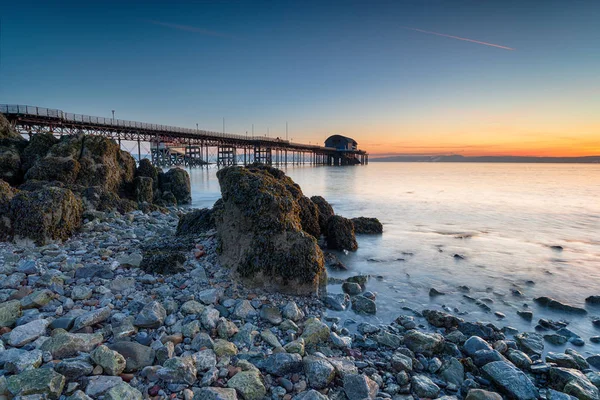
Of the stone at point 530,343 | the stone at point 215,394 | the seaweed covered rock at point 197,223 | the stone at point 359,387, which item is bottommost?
the stone at point 530,343

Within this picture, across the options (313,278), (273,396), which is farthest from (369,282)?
(273,396)

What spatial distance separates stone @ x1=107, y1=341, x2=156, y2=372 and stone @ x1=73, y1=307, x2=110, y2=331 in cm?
59

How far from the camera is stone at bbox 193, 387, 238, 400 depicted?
2740 millimetres

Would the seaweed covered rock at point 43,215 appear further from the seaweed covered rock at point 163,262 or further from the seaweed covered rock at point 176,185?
the seaweed covered rock at point 176,185

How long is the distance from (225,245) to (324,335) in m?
2.90

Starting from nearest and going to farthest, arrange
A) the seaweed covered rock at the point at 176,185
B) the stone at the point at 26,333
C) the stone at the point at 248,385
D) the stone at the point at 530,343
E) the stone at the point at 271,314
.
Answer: the stone at the point at 248,385 < the stone at the point at 26,333 < the stone at the point at 530,343 < the stone at the point at 271,314 < the seaweed covered rock at the point at 176,185

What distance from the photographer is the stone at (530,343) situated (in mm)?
4102

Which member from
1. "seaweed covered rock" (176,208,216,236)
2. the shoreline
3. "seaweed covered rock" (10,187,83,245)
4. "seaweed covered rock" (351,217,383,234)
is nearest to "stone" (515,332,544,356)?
the shoreline

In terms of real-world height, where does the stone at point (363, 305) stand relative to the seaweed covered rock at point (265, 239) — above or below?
below

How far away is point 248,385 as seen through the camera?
2.95 meters

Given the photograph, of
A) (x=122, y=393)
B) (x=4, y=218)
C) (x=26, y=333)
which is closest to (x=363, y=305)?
(x=122, y=393)

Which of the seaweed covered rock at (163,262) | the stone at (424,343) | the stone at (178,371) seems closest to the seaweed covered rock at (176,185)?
the seaweed covered rock at (163,262)

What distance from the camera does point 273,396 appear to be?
295 centimetres

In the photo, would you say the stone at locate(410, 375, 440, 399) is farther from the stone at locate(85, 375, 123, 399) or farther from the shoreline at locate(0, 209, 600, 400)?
the stone at locate(85, 375, 123, 399)
